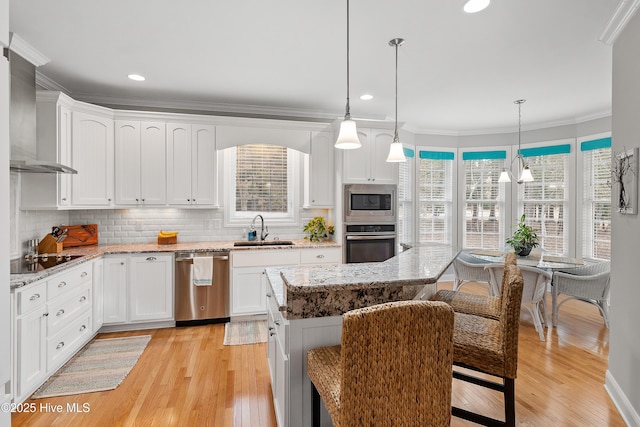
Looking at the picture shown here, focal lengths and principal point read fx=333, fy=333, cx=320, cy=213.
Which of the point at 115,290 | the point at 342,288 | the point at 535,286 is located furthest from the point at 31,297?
the point at 535,286

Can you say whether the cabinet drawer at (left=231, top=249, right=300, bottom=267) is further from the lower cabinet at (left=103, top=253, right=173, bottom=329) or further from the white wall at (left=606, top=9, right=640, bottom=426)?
the white wall at (left=606, top=9, right=640, bottom=426)

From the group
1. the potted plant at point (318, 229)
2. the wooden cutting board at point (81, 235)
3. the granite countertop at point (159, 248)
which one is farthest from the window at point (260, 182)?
the wooden cutting board at point (81, 235)

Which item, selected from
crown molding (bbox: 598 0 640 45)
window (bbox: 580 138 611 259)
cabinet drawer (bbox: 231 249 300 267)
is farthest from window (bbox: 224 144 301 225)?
window (bbox: 580 138 611 259)

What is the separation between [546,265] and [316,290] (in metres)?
3.23

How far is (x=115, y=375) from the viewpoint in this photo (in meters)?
2.75

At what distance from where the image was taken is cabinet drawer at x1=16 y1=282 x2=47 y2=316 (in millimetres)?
2219

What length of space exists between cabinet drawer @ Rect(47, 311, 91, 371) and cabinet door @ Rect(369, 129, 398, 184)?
3.52 metres

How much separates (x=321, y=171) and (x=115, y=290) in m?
2.80

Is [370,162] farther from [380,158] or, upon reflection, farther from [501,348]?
[501,348]

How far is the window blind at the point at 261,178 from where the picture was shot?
460cm

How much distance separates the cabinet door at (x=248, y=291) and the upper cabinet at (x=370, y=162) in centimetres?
163

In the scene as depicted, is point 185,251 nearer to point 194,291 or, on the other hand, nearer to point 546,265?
point 194,291

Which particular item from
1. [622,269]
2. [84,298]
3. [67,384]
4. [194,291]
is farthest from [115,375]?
[622,269]

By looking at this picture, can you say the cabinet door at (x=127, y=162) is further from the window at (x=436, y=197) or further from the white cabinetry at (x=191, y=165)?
the window at (x=436, y=197)
